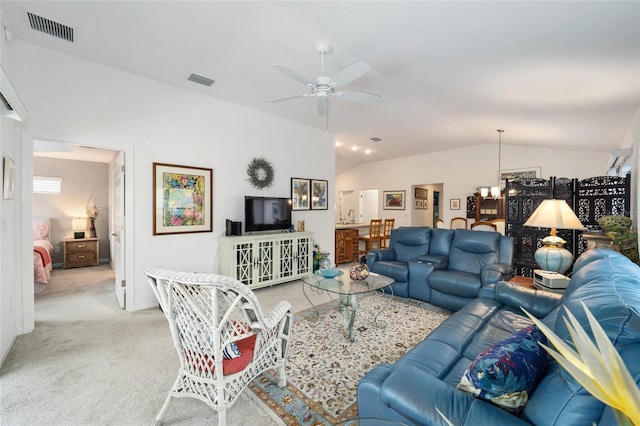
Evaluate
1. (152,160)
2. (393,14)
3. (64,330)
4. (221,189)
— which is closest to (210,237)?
(221,189)

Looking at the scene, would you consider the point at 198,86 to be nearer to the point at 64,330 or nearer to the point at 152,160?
the point at 152,160

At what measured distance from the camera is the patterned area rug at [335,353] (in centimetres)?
188

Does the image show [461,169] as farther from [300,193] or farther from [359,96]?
[359,96]

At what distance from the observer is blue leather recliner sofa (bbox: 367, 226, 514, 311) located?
10.9ft

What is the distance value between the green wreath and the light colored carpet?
7.74 feet

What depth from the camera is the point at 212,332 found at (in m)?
1.59

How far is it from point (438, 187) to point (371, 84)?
276 inches

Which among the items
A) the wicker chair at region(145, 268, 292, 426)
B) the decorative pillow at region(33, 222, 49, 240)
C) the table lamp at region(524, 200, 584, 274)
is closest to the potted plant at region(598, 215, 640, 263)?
the table lamp at region(524, 200, 584, 274)

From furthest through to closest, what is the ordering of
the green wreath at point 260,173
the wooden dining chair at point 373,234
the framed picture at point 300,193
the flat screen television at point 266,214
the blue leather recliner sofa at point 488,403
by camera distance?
1. the wooden dining chair at point 373,234
2. the framed picture at point 300,193
3. the green wreath at point 260,173
4. the flat screen television at point 266,214
5. the blue leather recliner sofa at point 488,403

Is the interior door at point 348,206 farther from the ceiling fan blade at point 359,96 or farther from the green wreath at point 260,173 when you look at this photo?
the ceiling fan blade at point 359,96

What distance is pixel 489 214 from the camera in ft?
22.9

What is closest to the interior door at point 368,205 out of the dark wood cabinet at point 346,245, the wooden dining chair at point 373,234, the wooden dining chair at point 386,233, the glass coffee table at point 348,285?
the wooden dining chair at point 386,233

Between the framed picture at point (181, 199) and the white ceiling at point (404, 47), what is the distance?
1164 millimetres

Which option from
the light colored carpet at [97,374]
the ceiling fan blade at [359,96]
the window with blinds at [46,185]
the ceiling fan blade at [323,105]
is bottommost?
the light colored carpet at [97,374]
